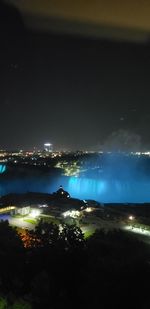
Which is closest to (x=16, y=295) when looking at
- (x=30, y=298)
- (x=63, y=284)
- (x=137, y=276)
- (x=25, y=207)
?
(x=30, y=298)

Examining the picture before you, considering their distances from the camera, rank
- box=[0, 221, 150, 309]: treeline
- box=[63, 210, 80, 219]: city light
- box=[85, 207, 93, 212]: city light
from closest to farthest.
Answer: box=[0, 221, 150, 309]: treeline → box=[63, 210, 80, 219]: city light → box=[85, 207, 93, 212]: city light

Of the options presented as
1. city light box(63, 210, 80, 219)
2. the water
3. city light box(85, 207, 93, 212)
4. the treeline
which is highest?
the water

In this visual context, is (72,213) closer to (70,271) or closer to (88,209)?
(88,209)

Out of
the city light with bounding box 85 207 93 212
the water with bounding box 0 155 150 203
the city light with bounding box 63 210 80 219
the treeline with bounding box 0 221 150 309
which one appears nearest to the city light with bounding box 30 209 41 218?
the city light with bounding box 63 210 80 219

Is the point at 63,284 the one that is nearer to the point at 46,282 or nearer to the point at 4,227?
the point at 46,282

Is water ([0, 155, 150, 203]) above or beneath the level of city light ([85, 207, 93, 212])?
above

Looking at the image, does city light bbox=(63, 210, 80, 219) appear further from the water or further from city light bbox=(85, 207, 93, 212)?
the water

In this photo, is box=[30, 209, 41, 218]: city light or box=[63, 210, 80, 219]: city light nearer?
box=[30, 209, 41, 218]: city light

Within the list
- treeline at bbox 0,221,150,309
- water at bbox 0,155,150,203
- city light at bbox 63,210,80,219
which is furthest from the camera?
water at bbox 0,155,150,203
